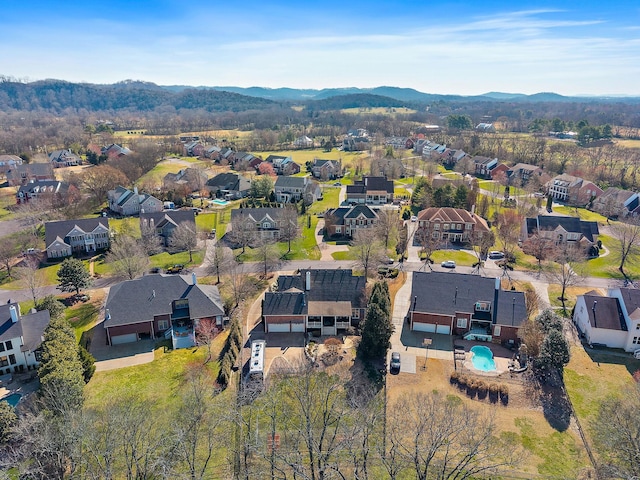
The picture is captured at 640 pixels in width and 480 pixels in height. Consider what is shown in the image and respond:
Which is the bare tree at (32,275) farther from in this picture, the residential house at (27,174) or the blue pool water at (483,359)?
the residential house at (27,174)

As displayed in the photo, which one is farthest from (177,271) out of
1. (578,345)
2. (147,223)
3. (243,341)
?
(578,345)

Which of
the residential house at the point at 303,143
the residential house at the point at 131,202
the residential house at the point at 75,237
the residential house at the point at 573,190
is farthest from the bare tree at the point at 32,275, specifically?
the residential house at the point at 303,143

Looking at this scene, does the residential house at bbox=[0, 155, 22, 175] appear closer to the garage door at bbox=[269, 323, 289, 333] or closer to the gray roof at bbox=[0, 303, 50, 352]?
the gray roof at bbox=[0, 303, 50, 352]

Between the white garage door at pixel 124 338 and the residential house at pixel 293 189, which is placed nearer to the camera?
the white garage door at pixel 124 338

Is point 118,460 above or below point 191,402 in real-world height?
below

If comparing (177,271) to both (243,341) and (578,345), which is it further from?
(578,345)

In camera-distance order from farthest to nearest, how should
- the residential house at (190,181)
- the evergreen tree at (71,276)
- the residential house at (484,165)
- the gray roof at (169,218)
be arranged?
1. the residential house at (484,165)
2. the residential house at (190,181)
3. the gray roof at (169,218)
4. the evergreen tree at (71,276)
